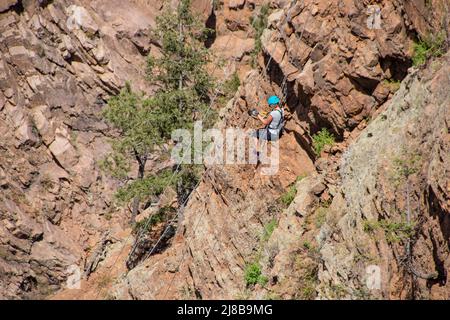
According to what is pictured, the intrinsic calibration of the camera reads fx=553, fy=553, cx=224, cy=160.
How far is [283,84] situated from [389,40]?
3.37m

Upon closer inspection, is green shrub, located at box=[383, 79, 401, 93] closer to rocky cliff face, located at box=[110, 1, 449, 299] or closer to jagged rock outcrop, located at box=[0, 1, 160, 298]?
rocky cliff face, located at box=[110, 1, 449, 299]

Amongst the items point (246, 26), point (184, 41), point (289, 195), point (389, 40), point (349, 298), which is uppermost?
point (246, 26)

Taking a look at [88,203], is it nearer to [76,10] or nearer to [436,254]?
[76,10]

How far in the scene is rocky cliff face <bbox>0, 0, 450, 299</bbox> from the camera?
10680 mm

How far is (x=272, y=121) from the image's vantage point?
15211 millimetres

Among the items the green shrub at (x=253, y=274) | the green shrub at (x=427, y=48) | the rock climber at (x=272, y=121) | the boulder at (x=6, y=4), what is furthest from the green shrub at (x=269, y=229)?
the boulder at (x=6, y=4)

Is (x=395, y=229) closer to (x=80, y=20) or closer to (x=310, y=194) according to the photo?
(x=310, y=194)

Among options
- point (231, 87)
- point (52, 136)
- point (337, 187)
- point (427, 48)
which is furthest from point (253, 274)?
point (52, 136)

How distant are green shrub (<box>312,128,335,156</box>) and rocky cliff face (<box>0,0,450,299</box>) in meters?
0.22

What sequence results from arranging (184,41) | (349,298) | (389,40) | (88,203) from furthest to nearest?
(88,203) < (184,41) < (389,40) < (349,298)

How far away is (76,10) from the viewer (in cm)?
3384

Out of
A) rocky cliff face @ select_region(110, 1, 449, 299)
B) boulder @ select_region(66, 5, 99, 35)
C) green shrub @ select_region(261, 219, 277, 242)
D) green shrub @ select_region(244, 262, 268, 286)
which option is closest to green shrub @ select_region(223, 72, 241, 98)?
boulder @ select_region(66, 5, 99, 35)

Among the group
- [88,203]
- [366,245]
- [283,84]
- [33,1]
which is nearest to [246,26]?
[33,1]

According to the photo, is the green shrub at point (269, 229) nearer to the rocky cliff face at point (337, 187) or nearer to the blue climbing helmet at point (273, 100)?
the rocky cliff face at point (337, 187)
